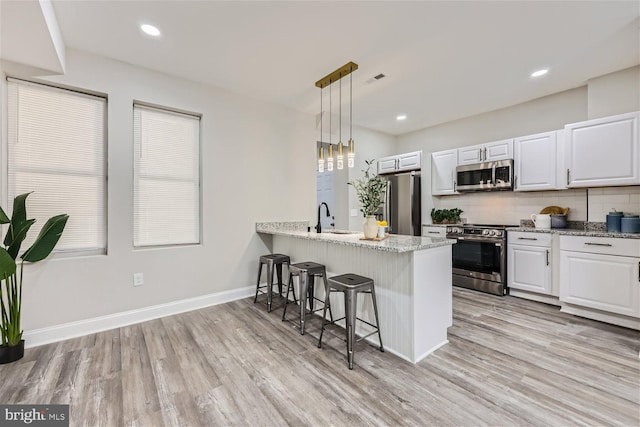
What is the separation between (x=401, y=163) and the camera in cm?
529

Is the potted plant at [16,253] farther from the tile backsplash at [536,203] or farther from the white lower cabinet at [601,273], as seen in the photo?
the tile backsplash at [536,203]

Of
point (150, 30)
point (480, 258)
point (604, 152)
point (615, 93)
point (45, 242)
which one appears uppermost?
point (150, 30)

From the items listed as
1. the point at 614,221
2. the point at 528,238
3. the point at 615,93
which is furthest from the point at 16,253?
the point at 615,93

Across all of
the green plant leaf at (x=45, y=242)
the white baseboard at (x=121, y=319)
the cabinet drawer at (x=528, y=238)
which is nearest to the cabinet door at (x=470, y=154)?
the cabinet drawer at (x=528, y=238)

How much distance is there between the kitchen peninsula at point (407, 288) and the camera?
84.8 inches

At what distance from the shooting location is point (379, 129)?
5.54 m

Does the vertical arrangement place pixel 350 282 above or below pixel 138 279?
above

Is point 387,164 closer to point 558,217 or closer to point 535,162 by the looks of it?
point 535,162

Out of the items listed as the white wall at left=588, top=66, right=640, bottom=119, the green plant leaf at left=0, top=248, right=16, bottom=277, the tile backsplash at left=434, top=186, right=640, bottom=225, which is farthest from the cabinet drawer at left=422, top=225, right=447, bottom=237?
the green plant leaf at left=0, top=248, right=16, bottom=277

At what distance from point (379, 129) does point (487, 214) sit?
99.4 inches

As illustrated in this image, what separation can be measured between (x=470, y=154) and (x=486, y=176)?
0.45 metres

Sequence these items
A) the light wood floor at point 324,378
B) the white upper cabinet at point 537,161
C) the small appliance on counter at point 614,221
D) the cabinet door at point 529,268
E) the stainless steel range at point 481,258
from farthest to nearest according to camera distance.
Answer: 1. the stainless steel range at point 481,258
2. the white upper cabinet at point 537,161
3. the cabinet door at point 529,268
4. the small appliance on counter at point 614,221
5. the light wood floor at point 324,378

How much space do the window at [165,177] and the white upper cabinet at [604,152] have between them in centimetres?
464

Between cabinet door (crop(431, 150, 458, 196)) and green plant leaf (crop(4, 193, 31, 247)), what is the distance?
525 cm
